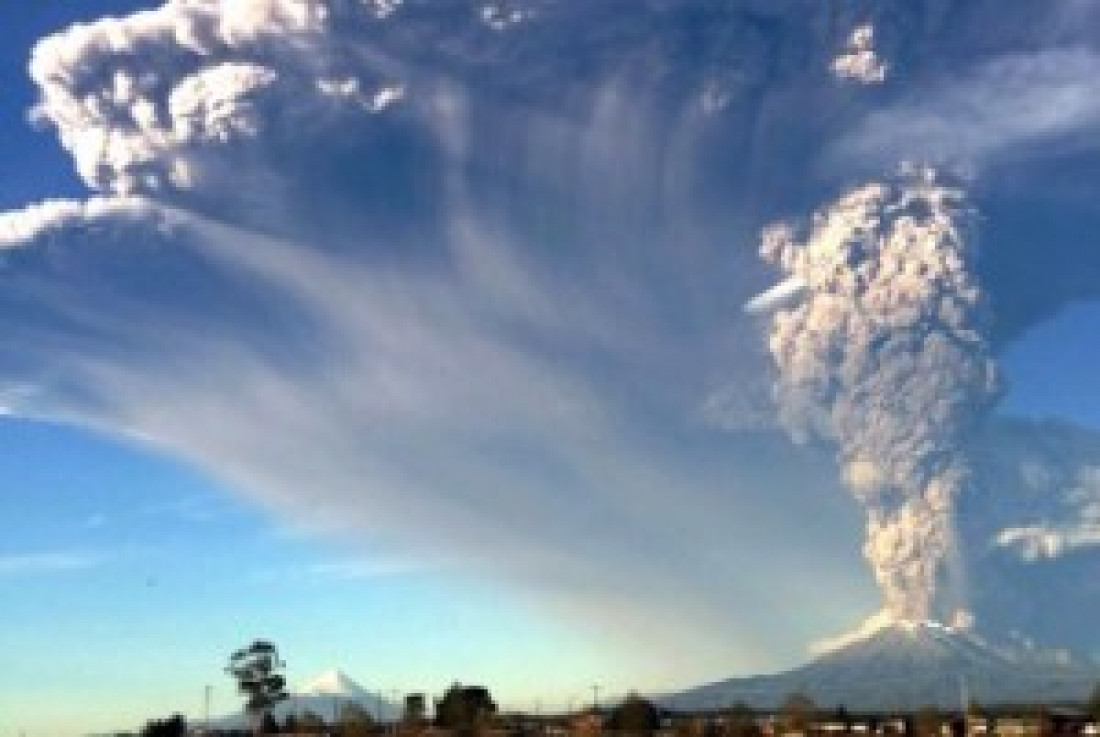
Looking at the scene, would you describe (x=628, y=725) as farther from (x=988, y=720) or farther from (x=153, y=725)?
(x=153, y=725)

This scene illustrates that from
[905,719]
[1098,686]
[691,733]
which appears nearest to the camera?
[691,733]

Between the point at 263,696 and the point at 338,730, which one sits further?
the point at 263,696

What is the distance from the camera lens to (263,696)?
186625mm

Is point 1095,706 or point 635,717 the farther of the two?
point 635,717

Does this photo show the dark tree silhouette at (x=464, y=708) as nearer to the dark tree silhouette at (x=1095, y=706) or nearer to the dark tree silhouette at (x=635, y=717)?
the dark tree silhouette at (x=635, y=717)

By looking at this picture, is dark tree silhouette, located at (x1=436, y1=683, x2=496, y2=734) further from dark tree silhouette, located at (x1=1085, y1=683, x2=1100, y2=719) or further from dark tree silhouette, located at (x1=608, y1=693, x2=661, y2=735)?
dark tree silhouette, located at (x1=1085, y1=683, x2=1100, y2=719)

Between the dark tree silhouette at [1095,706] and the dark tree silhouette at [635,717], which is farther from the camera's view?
the dark tree silhouette at [635,717]

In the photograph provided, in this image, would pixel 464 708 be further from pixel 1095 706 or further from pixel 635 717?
pixel 1095 706

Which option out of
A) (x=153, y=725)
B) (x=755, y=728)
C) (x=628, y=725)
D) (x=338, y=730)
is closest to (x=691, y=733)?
(x=755, y=728)

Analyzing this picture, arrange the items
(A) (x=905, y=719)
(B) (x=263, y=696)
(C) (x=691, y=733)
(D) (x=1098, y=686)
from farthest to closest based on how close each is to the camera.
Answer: (B) (x=263, y=696)
(D) (x=1098, y=686)
(A) (x=905, y=719)
(C) (x=691, y=733)

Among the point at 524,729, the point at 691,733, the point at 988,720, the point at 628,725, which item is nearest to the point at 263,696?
the point at 524,729

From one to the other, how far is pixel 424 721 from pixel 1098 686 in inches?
3045

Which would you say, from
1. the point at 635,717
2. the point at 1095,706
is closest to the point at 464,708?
the point at 635,717

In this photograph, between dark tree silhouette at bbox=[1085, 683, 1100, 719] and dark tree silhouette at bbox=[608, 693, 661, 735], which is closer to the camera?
dark tree silhouette at bbox=[1085, 683, 1100, 719]
